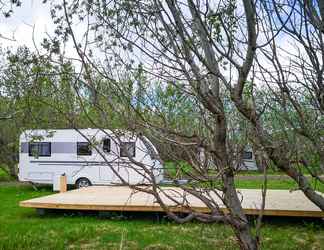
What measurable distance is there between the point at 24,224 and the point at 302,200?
5.08 m

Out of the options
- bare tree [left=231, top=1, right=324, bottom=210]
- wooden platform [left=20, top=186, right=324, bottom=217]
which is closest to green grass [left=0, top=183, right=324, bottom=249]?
wooden platform [left=20, top=186, right=324, bottom=217]

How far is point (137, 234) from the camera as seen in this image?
661cm

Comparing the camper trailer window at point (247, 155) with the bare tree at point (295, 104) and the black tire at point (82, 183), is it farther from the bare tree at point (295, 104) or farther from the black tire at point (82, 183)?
the black tire at point (82, 183)

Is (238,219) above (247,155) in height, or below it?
below

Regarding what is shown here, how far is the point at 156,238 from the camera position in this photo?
20.8 feet

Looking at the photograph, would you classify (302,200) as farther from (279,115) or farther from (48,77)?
(48,77)

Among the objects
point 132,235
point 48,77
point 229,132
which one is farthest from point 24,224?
point 229,132

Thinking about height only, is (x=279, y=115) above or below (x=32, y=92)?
below

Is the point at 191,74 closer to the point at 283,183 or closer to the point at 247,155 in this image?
the point at 247,155

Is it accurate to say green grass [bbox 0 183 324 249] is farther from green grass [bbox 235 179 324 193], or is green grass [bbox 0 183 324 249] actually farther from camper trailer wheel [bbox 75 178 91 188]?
camper trailer wheel [bbox 75 178 91 188]

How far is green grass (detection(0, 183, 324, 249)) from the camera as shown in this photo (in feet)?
19.4

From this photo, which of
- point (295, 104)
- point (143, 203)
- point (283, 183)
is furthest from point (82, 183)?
point (295, 104)

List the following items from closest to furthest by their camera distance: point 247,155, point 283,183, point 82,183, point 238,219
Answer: point 238,219, point 247,155, point 283,183, point 82,183

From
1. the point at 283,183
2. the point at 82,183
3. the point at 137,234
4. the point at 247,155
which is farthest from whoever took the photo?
the point at 82,183
